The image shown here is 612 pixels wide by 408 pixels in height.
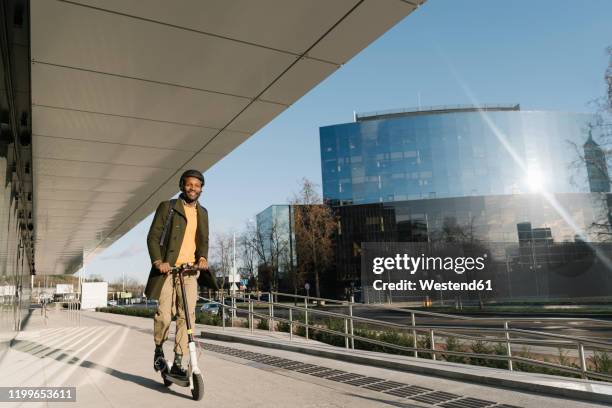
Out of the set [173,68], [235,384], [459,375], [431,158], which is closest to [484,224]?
[431,158]

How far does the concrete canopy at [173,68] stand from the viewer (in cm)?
414

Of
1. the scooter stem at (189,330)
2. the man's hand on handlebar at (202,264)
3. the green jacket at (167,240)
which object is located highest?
the green jacket at (167,240)

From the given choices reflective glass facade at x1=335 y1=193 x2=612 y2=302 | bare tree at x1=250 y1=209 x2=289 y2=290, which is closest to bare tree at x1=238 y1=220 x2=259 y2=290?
bare tree at x1=250 y1=209 x2=289 y2=290

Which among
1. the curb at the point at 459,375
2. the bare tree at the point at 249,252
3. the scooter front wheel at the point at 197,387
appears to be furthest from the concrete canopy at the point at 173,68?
the bare tree at the point at 249,252

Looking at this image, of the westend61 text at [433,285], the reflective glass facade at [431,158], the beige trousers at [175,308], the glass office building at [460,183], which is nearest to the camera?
the beige trousers at [175,308]

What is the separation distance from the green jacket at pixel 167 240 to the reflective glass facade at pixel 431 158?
79477 mm

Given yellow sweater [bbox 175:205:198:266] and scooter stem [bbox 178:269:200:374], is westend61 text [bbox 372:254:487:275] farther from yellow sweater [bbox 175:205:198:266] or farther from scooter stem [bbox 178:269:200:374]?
scooter stem [bbox 178:269:200:374]

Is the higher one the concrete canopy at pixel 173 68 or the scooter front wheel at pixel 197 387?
the concrete canopy at pixel 173 68

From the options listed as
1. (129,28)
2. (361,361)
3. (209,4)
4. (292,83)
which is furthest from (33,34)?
(361,361)

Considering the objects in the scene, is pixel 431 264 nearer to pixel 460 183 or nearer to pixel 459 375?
pixel 460 183

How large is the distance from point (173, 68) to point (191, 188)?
1584 mm

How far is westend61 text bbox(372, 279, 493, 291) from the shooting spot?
149 ft

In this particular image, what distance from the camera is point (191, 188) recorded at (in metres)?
4.25

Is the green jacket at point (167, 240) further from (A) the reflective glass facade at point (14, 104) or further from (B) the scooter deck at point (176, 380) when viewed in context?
(A) the reflective glass facade at point (14, 104)
